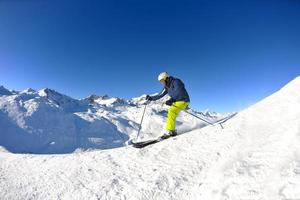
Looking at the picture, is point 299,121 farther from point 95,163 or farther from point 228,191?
point 95,163

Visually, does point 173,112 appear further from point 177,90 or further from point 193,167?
point 193,167

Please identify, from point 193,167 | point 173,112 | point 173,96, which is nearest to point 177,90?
point 173,96

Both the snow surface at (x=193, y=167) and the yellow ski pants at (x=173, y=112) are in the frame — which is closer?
the snow surface at (x=193, y=167)

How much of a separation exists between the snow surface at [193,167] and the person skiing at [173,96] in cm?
148

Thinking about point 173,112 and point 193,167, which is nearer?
point 193,167

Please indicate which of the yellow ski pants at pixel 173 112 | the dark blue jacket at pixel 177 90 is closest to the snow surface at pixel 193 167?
the yellow ski pants at pixel 173 112

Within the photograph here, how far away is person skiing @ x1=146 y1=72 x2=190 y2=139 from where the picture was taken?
34.7ft

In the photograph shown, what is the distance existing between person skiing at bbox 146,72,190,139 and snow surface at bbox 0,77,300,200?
1481 mm

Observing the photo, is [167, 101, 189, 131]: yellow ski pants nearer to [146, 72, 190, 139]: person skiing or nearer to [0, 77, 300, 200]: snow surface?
[146, 72, 190, 139]: person skiing

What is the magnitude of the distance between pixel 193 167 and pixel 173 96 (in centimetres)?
449

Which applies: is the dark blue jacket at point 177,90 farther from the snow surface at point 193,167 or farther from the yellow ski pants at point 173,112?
the snow surface at point 193,167

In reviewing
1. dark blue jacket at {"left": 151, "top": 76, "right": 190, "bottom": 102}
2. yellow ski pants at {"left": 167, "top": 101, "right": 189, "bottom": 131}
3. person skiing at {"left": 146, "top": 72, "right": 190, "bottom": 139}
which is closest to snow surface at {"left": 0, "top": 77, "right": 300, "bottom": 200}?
yellow ski pants at {"left": 167, "top": 101, "right": 189, "bottom": 131}

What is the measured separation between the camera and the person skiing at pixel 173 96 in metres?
10.6

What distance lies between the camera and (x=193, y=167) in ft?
22.5
